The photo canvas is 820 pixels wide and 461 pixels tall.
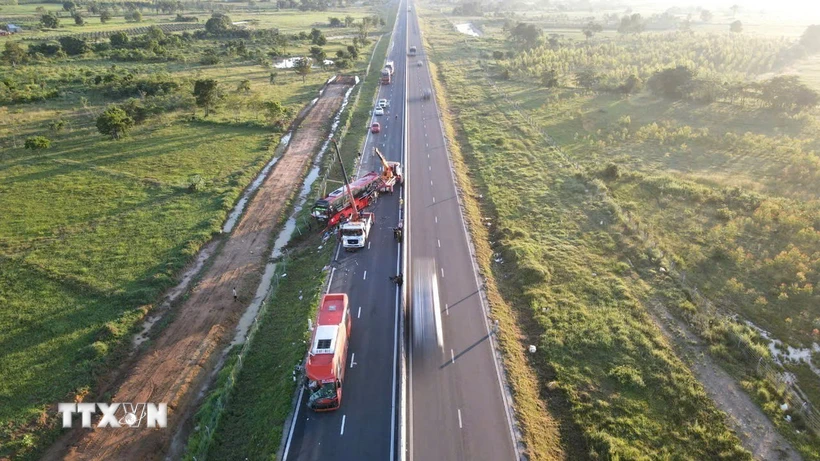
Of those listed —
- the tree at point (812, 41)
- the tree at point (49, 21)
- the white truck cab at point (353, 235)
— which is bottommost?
the white truck cab at point (353, 235)

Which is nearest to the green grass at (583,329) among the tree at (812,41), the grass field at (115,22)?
the tree at (812,41)

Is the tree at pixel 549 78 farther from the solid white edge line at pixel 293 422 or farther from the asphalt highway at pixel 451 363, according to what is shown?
the solid white edge line at pixel 293 422

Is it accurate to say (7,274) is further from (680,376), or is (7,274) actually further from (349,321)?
(680,376)

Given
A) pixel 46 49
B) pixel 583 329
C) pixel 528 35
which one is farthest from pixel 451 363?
pixel 46 49

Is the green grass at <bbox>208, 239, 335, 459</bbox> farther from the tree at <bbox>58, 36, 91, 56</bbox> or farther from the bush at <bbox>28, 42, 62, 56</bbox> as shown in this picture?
the tree at <bbox>58, 36, 91, 56</bbox>

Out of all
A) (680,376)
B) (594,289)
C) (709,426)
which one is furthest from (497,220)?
(709,426)
